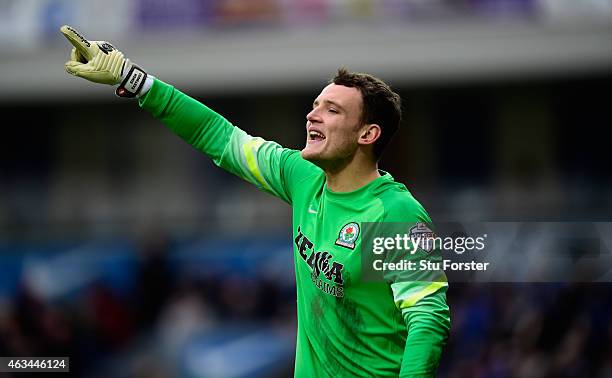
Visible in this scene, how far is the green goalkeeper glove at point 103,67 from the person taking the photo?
4.91 meters

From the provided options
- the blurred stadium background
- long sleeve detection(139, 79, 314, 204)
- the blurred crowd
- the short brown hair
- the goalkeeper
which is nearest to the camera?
the goalkeeper

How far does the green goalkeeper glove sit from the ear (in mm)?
1052

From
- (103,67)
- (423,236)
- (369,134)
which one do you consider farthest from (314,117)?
(103,67)

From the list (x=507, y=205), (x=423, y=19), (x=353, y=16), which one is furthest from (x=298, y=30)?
(x=507, y=205)

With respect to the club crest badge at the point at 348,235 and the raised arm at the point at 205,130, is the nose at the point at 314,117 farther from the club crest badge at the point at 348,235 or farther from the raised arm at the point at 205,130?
the club crest badge at the point at 348,235

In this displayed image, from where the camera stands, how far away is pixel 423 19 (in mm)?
15320

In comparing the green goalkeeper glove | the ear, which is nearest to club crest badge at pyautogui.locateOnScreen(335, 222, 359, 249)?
the ear

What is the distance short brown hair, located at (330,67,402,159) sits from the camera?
4.95 meters

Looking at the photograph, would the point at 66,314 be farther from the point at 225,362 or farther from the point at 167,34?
the point at 167,34

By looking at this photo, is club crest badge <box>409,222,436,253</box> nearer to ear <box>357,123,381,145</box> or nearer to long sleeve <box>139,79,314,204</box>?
ear <box>357,123,381,145</box>

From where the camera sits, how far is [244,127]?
18.2 m

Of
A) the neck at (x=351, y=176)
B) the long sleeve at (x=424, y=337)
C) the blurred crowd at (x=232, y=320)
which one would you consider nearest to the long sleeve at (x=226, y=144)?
the neck at (x=351, y=176)

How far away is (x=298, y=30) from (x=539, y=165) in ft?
14.0

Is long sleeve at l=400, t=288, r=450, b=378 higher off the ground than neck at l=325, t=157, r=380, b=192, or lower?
lower
